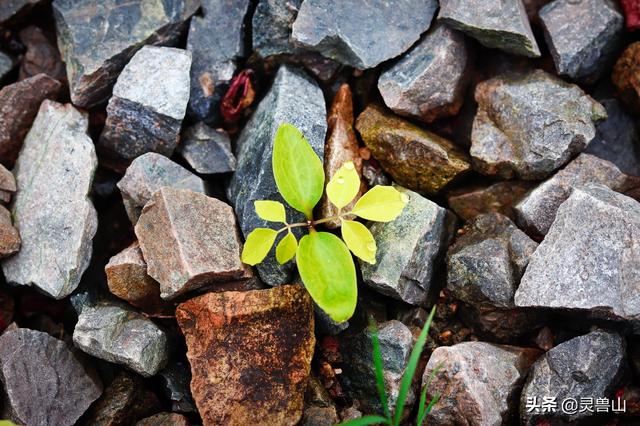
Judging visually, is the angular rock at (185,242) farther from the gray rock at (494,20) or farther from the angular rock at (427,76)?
the gray rock at (494,20)

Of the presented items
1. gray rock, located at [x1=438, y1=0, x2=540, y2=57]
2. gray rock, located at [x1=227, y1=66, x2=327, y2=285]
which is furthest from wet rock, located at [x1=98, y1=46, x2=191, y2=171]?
gray rock, located at [x1=438, y1=0, x2=540, y2=57]

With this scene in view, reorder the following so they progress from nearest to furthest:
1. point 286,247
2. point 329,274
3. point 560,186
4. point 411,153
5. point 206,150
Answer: point 329,274
point 286,247
point 560,186
point 411,153
point 206,150

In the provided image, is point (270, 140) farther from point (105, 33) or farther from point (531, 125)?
point (531, 125)

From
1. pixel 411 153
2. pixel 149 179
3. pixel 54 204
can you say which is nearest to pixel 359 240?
pixel 411 153

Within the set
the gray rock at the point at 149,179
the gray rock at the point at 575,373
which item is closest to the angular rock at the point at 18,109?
the gray rock at the point at 149,179

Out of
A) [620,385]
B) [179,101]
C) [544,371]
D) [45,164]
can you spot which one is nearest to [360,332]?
[544,371]

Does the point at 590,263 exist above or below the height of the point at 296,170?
below

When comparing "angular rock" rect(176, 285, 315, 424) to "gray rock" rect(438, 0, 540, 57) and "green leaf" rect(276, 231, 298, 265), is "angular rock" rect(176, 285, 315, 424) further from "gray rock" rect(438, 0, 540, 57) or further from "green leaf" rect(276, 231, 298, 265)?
"gray rock" rect(438, 0, 540, 57)
